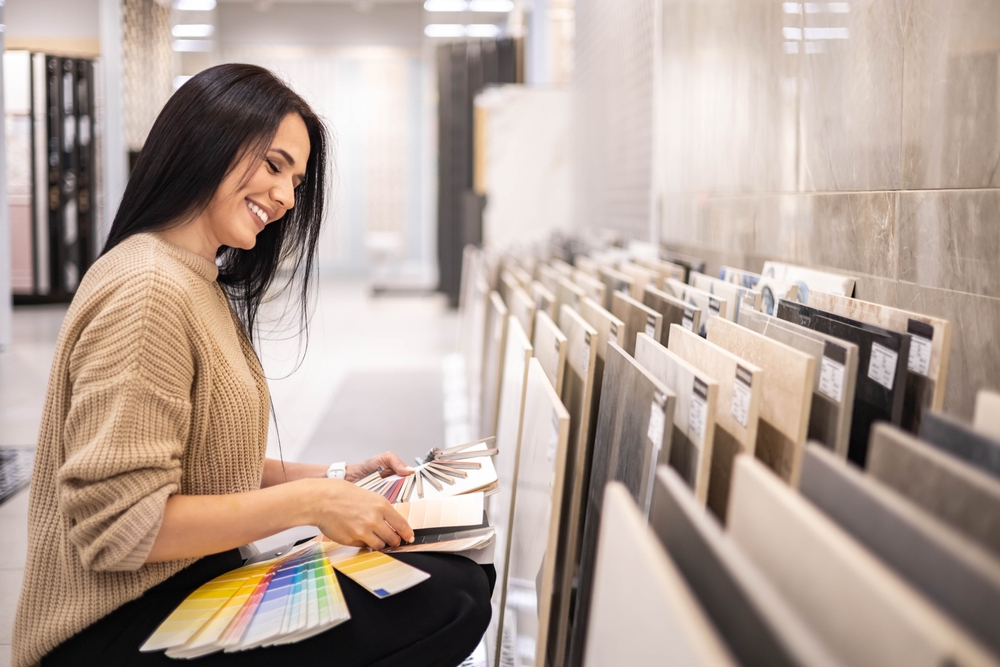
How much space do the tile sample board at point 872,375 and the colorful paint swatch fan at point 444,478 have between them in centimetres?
71

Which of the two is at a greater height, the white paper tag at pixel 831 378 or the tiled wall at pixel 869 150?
the tiled wall at pixel 869 150

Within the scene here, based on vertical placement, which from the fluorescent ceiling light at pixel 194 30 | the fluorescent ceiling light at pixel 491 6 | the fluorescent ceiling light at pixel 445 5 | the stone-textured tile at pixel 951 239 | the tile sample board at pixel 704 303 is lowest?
the tile sample board at pixel 704 303

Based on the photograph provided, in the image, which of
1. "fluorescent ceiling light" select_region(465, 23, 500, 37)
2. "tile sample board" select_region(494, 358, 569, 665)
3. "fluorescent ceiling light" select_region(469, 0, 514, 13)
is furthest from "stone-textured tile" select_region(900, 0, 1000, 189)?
"fluorescent ceiling light" select_region(465, 23, 500, 37)

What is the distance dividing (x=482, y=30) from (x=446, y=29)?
597 millimetres

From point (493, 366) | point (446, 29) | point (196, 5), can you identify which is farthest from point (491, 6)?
point (493, 366)

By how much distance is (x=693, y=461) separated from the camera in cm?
116

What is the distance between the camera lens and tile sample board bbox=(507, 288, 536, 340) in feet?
7.73

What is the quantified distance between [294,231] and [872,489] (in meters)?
1.35

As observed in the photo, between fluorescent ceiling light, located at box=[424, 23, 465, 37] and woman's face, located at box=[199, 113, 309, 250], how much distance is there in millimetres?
12257

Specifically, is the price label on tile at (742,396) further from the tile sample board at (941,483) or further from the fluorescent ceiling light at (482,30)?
the fluorescent ceiling light at (482,30)

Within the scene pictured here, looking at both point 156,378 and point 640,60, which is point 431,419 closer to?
point 640,60

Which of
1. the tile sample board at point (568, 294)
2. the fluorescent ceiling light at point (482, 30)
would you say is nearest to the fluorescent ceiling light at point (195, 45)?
the fluorescent ceiling light at point (482, 30)

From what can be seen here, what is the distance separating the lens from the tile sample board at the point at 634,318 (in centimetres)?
178

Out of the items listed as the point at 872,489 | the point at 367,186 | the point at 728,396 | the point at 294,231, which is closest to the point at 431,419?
the point at 294,231
